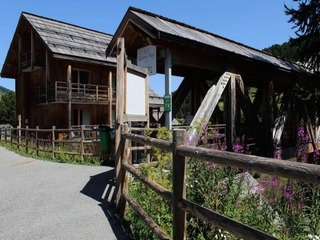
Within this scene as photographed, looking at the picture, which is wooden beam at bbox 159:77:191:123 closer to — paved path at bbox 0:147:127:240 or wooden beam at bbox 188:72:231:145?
wooden beam at bbox 188:72:231:145

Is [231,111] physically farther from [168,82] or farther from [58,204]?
[58,204]

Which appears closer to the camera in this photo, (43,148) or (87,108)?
(43,148)

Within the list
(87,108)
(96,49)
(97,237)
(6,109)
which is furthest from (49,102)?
(6,109)

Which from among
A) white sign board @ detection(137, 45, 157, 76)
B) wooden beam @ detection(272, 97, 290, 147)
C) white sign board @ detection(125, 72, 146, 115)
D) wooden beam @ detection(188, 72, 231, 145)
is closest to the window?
wooden beam @ detection(272, 97, 290, 147)

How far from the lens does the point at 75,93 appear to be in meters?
23.9

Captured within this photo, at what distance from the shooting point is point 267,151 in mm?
12906

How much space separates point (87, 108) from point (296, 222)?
76.8ft

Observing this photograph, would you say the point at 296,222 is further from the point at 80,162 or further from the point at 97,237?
the point at 80,162

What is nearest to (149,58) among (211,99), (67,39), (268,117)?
(211,99)

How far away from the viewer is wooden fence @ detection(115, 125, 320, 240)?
1.89m

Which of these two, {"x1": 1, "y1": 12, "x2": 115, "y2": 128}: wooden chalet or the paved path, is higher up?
{"x1": 1, "y1": 12, "x2": 115, "y2": 128}: wooden chalet

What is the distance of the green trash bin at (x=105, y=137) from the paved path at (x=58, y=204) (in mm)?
940

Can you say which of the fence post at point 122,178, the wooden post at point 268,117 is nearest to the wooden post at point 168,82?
the fence post at point 122,178

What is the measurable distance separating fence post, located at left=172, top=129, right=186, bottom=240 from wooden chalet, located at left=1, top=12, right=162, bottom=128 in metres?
19.6
